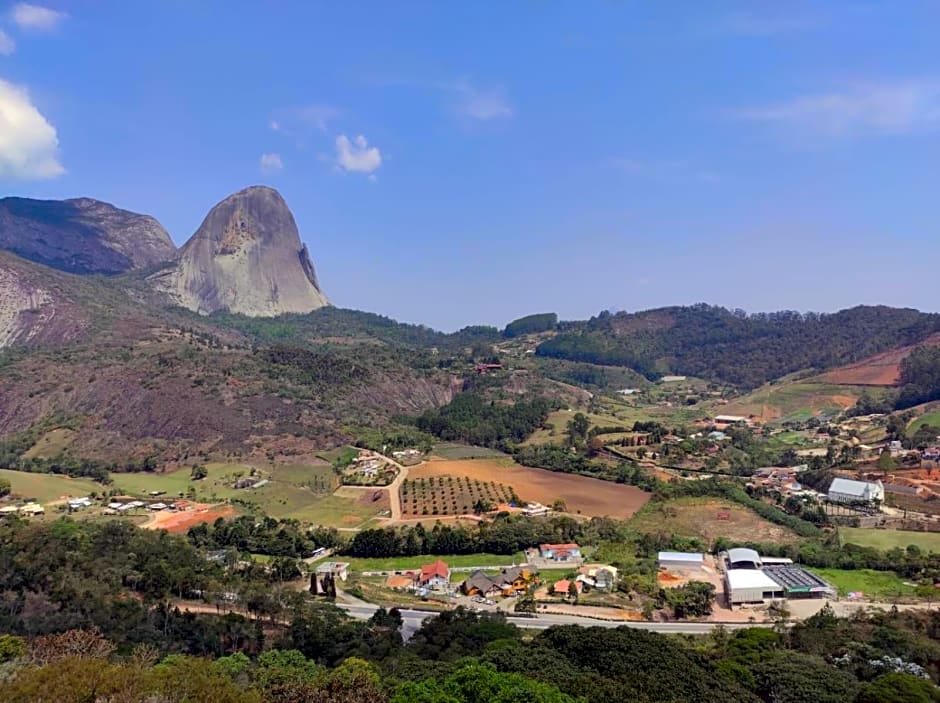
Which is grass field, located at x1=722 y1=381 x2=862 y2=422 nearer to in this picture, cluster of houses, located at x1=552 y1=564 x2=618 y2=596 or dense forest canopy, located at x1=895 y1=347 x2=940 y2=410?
dense forest canopy, located at x1=895 y1=347 x2=940 y2=410

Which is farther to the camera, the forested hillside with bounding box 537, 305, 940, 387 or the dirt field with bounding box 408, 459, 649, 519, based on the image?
the forested hillside with bounding box 537, 305, 940, 387

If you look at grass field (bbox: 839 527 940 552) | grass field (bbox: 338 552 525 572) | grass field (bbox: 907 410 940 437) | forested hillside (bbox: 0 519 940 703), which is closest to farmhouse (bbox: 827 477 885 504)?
grass field (bbox: 839 527 940 552)

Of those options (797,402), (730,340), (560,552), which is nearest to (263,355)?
(560,552)

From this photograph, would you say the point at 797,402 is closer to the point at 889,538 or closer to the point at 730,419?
the point at 730,419

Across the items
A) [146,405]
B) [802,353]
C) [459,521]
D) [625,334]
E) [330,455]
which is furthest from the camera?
[625,334]

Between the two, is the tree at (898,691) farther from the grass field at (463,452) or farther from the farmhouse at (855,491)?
the grass field at (463,452)

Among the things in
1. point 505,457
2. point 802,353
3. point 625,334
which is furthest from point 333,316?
point 505,457

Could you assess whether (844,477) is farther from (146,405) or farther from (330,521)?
(146,405)
